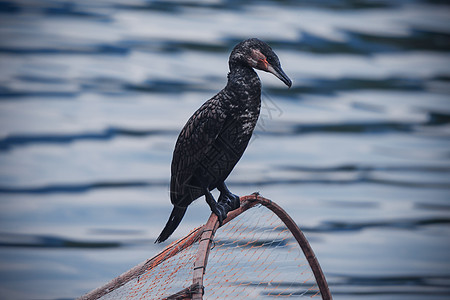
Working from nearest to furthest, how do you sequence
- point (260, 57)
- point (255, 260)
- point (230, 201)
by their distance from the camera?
point (260, 57), point (230, 201), point (255, 260)

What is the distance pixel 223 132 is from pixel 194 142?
3.6 inches

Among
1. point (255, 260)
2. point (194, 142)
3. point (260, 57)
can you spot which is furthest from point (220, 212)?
point (255, 260)

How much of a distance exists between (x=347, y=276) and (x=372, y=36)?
211cm

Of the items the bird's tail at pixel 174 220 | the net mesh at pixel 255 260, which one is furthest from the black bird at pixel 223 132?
the net mesh at pixel 255 260

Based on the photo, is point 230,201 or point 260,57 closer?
point 260,57

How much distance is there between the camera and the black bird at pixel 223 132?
4.88 feet

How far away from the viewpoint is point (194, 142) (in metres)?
1.56

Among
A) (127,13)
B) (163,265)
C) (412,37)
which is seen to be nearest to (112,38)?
(127,13)

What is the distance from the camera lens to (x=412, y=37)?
4.66 meters

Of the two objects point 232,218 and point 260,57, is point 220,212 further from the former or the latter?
point 260,57

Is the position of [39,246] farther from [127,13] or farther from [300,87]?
[300,87]

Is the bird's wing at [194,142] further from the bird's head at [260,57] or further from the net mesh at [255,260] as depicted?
the net mesh at [255,260]

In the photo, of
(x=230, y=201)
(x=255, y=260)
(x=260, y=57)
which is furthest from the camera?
(x=255, y=260)

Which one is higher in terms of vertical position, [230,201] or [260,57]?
[260,57]
